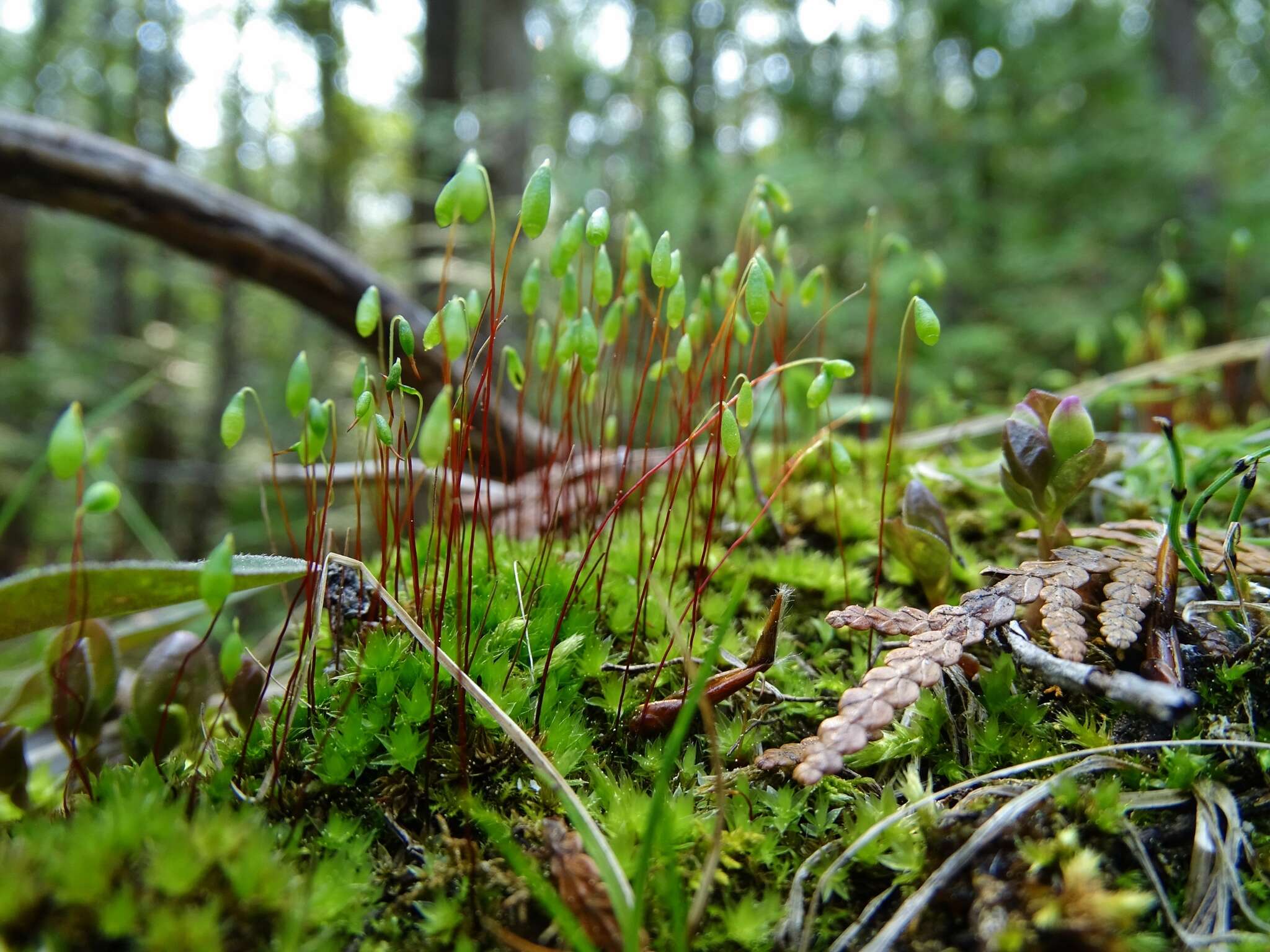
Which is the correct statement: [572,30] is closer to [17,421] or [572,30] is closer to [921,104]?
[921,104]

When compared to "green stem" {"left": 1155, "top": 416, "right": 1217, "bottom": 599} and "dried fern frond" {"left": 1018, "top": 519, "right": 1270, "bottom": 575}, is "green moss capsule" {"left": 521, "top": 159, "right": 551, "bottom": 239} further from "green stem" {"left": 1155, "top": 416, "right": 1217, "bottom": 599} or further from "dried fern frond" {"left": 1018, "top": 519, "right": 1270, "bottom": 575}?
"dried fern frond" {"left": 1018, "top": 519, "right": 1270, "bottom": 575}

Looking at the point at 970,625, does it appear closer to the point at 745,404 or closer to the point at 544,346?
the point at 745,404

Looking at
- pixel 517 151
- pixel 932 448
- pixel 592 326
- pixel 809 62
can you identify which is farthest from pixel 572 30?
pixel 592 326

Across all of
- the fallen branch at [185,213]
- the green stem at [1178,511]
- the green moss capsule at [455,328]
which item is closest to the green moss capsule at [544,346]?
the green moss capsule at [455,328]

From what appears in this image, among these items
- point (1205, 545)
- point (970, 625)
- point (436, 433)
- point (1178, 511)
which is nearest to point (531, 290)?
point (436, 433)

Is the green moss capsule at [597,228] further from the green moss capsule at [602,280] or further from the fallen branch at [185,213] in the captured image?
the fallen branch at [185,213]

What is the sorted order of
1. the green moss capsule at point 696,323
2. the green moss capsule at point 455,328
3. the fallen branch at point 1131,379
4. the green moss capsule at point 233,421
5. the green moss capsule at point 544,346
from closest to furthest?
the green moss capsule at point 455,328
the green moss capsule at point 233,421
the green moss capsule at point 544,346
the green moss capsule at point 696,323
the fallen branch at point 1131,379
